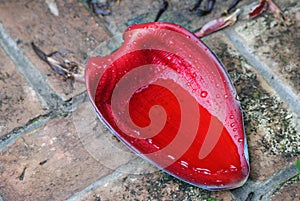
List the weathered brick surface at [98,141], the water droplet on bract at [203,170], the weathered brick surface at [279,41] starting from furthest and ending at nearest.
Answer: the weathered brick surface at [279,41]
the weathered brick surface at [98,141]
the water droplet on bract at [203,170]

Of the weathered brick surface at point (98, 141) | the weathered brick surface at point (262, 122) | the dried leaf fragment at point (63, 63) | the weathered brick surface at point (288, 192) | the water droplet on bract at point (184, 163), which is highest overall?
the dried leaf fragment at point (63, 63)

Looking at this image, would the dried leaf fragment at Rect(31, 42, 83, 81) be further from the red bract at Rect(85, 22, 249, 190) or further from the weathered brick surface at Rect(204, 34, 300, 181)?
the weathered brick surface at Rect(204, 34, 300, 181)

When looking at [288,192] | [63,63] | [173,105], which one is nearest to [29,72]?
[63,63]

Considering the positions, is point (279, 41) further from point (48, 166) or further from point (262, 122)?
point (48, 166)

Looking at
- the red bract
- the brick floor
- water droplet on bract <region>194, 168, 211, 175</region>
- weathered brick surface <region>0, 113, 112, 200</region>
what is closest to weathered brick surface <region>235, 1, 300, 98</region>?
the brick floor

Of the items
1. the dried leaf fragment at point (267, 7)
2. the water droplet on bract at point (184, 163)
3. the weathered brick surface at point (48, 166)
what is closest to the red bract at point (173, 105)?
the water droplet on bract at point (184, 163)

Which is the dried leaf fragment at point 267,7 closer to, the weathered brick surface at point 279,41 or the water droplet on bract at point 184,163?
the weathered brick surface at point 279,41

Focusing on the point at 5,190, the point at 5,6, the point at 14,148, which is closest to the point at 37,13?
the point at 5,6
